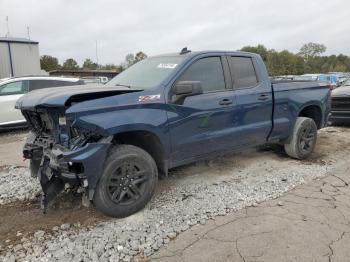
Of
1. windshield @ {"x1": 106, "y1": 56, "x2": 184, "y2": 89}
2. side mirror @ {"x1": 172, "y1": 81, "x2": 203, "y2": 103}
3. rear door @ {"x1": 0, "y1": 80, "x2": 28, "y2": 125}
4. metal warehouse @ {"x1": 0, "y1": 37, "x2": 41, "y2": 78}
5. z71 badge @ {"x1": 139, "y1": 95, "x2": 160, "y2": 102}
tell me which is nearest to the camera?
z71 badge @ {"x1": 139, "y1": 95, "x2": 160, "y2": 102}

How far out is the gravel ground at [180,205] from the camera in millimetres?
3284

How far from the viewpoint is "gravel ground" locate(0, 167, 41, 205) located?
15.0ft

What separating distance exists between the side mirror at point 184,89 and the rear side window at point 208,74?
0.96ft

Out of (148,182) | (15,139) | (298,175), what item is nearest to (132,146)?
(148,182)

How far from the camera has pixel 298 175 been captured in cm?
538

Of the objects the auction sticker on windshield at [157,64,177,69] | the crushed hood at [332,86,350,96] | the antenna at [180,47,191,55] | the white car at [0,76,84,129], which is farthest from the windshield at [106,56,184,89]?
the crushed hood at [332,86,350,96]

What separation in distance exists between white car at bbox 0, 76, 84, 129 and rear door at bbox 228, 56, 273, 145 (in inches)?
220

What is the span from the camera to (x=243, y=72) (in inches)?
209

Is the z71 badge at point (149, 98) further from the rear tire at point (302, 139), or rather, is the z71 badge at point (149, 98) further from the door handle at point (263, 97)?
the rear tire at point (302, 139)

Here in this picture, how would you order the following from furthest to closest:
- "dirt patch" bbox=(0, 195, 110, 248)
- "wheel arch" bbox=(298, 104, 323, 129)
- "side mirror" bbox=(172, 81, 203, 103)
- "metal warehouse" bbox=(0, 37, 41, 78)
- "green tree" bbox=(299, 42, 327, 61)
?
"green tree" bbox=(299, 42, 327, 61) < "metal warehouse" bbox=(0, 37, 41, 78) < "wheel arch" bbox=(298, 104, 323, 129) < "side mirror" bbox=(172, 81, 203, 103) < "dirt patch" bbox=(0, 195, 110, 248)

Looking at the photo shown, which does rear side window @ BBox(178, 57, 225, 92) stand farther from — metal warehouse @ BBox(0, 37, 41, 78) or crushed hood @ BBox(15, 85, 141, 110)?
metal warehouse @ BBox(0, 37, 41, 78)

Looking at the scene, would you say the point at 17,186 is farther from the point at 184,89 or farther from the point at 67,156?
the point at 184,89

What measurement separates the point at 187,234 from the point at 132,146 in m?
1.14

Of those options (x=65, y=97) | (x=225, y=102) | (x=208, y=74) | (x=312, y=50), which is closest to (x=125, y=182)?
(x=65, y=97)
